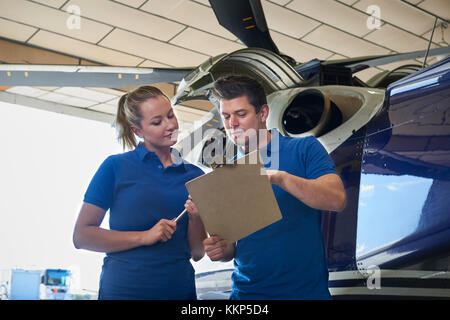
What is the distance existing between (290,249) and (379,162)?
0.67m

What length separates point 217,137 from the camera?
267 centimetres

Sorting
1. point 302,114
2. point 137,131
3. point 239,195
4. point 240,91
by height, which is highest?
point 302,114

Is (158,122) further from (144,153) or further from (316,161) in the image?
(316,161)

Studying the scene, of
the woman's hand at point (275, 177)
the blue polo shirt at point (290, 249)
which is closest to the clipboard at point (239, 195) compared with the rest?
the woman's hand at point (275, 177)

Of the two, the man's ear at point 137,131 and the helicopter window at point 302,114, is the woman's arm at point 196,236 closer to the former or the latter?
the man's ear at point 137,131

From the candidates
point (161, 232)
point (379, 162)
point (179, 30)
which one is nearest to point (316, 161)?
point (161, 232)

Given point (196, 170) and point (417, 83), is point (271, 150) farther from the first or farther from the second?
point (417, 83)

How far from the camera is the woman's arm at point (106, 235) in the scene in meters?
1.25

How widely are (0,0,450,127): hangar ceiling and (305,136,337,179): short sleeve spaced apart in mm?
4295

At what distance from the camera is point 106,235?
1.28 meters

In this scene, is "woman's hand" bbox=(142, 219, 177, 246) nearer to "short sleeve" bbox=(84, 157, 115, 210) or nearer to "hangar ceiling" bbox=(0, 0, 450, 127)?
"short sleeve" bbox=(84, 157, 115, 210)

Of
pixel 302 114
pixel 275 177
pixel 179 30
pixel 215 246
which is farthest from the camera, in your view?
pixel 179 30

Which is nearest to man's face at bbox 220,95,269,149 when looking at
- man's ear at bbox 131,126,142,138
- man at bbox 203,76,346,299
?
man at bbox 203,76,346,299

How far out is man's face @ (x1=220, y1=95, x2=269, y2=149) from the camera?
4.65 feet
